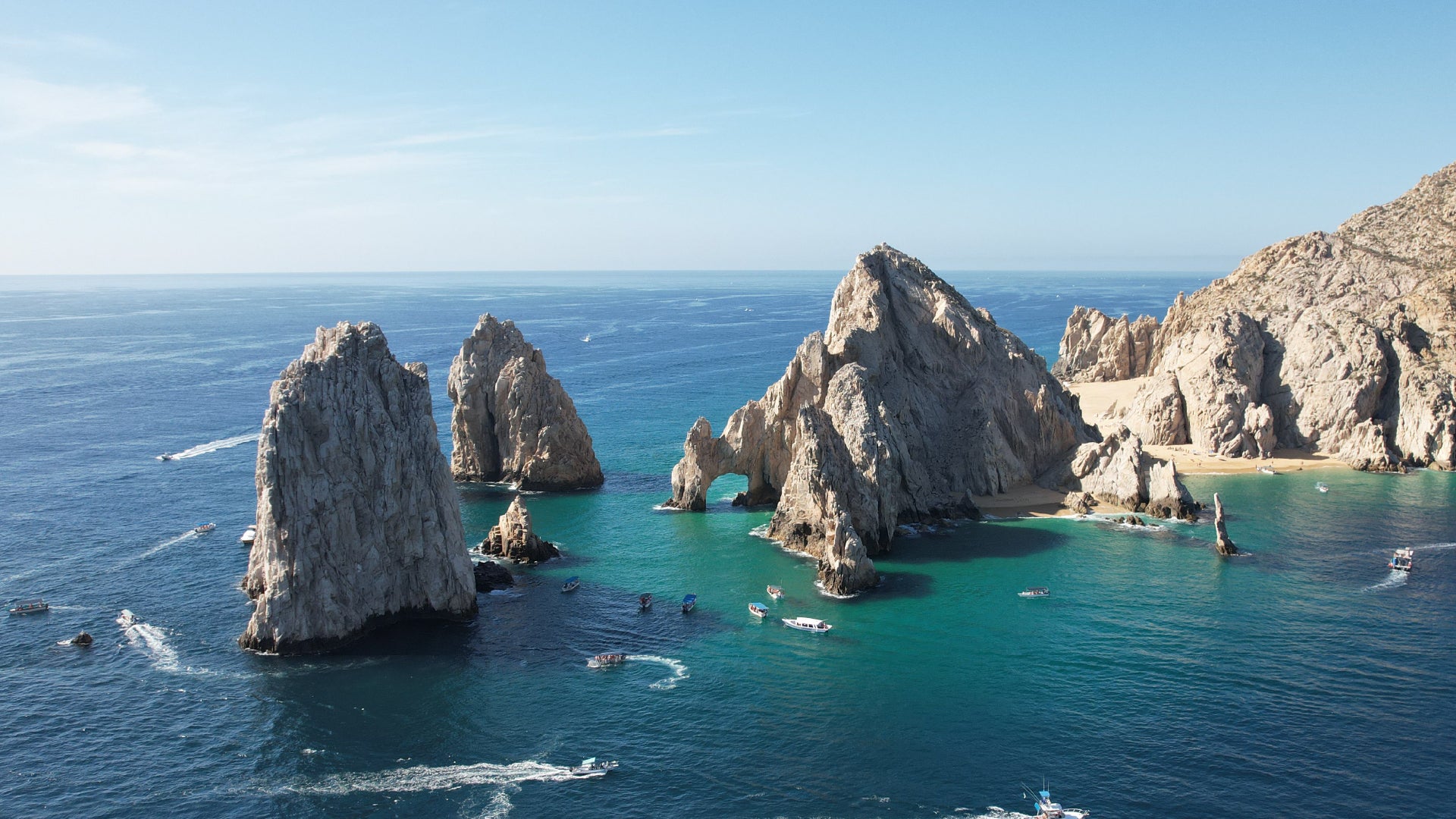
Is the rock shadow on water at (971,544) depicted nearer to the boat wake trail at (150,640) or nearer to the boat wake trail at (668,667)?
the boat wake trail at (668,667)

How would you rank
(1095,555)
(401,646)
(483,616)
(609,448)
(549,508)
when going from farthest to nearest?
(609,448)
(549,508)
(1095,555)
(483,616)
(401,646)

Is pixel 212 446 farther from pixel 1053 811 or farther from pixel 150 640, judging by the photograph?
pixel 1053 811

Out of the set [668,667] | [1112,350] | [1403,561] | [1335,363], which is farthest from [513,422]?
[1112,350]

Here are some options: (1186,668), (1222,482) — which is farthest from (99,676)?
(1222,482)

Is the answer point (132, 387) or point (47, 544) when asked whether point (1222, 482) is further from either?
point (132, 387)

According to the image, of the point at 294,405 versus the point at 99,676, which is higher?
the point at 294,405

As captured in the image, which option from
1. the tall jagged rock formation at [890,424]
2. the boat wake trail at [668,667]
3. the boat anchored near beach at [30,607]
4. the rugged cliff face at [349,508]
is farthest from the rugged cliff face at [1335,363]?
the boat anchored near beach at [30,607]
